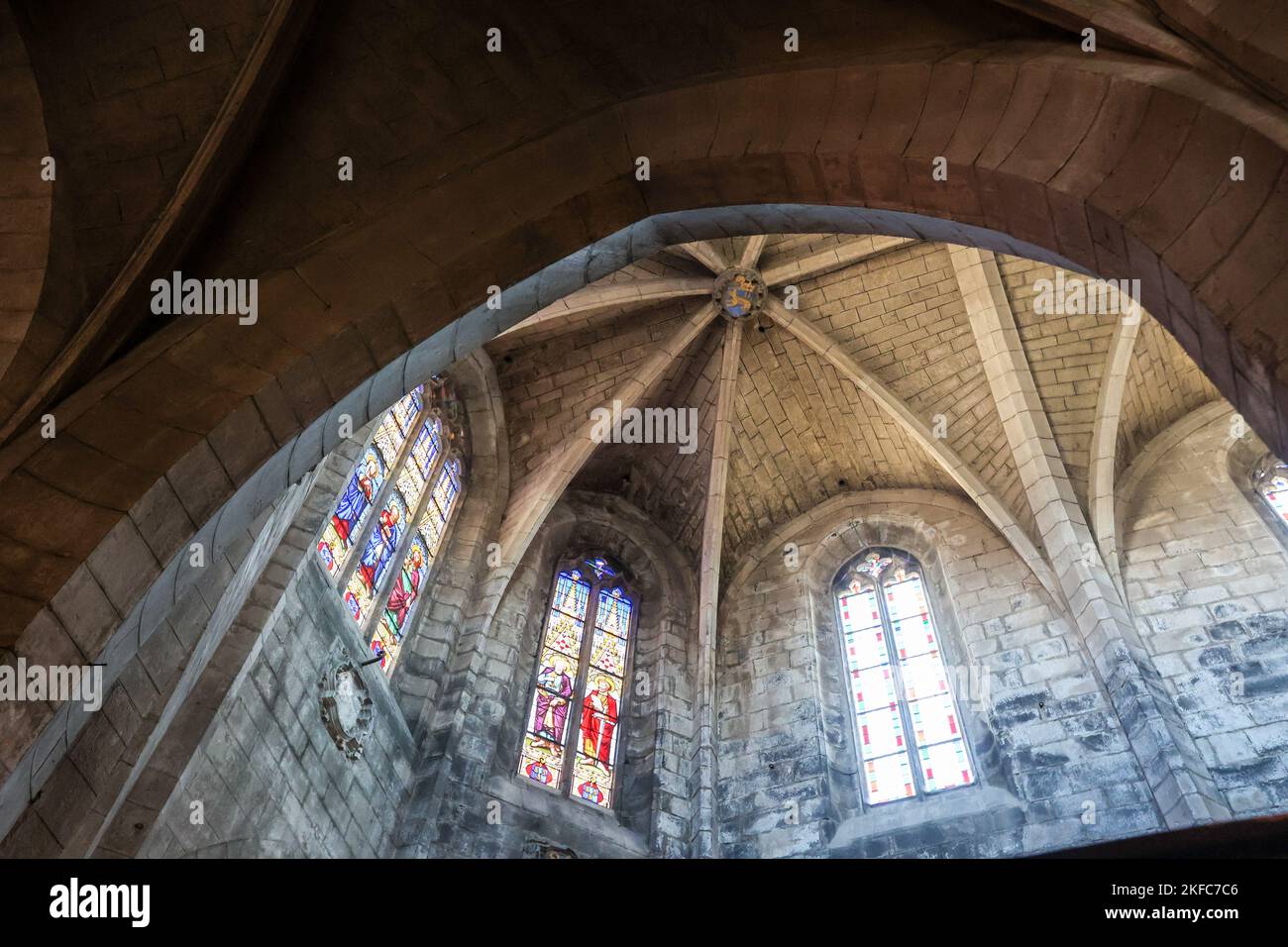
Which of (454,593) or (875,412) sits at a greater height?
(875,412)

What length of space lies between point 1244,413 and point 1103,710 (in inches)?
260

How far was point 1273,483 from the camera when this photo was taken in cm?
1115

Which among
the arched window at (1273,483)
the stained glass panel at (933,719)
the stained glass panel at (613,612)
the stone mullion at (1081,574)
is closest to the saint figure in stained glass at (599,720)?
the stained glass panel at (613,612)

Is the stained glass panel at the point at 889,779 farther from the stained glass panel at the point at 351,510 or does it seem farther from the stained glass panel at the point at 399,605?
the stained glass panel at the point at 351,510

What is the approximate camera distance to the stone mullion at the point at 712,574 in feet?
35.5

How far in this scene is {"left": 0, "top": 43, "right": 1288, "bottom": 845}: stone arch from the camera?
407cm

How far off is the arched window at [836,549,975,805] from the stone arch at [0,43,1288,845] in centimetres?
643

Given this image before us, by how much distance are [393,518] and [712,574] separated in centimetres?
399

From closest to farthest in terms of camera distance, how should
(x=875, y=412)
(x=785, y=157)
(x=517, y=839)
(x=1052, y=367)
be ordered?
(x=785, y=157)
(x=517, y=839)
(x=1052, y=367)
(x=875, y=412)

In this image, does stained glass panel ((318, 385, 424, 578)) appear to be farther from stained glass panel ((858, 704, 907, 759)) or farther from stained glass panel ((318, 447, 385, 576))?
stained glass panel ((858, 704, 907, 759))

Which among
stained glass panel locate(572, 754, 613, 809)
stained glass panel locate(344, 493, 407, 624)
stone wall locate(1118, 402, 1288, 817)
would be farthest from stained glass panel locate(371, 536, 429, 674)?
stone wall locate(1118, 402, 1288, 817)
